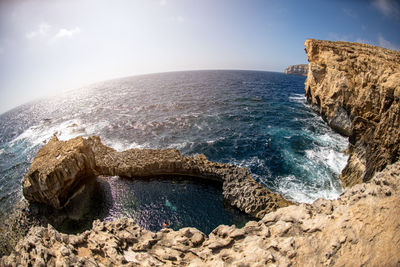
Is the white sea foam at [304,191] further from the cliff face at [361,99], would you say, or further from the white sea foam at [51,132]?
the white sea foam at [51,132]

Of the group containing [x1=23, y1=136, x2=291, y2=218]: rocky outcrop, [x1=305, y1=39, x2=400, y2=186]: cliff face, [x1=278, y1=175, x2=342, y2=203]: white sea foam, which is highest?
[x1=305, y1=39, x2=400, y2=186]: cliff face

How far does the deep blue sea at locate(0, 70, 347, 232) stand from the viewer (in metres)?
26.3

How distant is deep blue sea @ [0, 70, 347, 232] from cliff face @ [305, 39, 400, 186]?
4.97 meters

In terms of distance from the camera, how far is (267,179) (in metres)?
30.0

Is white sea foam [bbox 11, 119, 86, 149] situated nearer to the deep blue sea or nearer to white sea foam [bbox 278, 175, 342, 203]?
the deep blue sea

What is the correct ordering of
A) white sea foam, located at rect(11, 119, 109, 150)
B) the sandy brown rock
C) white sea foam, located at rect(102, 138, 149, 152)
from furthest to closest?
white sea foam, located at rect(11, 119, 109, 150)
white sea foam, located at rect(102, 138, 149, 152)
the sandy brown rock

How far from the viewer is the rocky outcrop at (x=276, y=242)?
930cm

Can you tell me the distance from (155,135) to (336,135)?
47.0 metres

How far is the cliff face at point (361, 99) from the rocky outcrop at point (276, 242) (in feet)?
37.8

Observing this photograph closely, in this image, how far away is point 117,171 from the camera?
→ 32.4 meters

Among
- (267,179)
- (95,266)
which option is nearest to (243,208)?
(267,179)

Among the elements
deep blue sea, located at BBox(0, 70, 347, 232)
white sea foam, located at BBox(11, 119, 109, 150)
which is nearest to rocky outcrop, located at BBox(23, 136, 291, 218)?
deep blue sea, located at BBox(0, 70, 347, 232)

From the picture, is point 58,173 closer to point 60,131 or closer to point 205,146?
point 205,146

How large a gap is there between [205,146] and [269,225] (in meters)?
28.7
